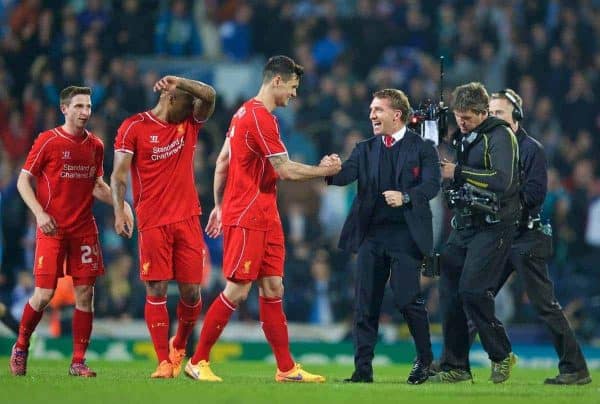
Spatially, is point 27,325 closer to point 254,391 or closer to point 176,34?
point 254,391

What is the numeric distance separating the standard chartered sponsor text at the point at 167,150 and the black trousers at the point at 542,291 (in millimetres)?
2882

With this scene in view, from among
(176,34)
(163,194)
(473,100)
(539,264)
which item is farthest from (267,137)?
(176,34)

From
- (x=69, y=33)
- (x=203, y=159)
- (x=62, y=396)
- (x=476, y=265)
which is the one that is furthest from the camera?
(x=69, y=33)

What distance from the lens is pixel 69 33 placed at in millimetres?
19250

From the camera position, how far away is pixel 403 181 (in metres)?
10.4

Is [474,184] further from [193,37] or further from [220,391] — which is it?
[193,37]

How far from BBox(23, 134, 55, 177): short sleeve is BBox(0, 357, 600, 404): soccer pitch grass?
1.69 meters

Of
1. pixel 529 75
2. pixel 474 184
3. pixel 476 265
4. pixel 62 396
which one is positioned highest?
pixel 529 75

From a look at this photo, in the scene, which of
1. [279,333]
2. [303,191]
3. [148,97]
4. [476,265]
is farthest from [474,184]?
[148,97]

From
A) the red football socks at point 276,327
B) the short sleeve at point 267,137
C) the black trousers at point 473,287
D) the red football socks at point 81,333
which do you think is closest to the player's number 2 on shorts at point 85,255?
the red football socks at point 81,333

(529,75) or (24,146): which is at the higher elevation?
(529,75)

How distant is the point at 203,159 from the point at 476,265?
7532 mm

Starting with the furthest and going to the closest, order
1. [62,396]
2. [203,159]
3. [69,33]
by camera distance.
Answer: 1. [69,33]
2. [203,159]
3. [62,396]

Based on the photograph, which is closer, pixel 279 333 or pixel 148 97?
pixel 279 333
